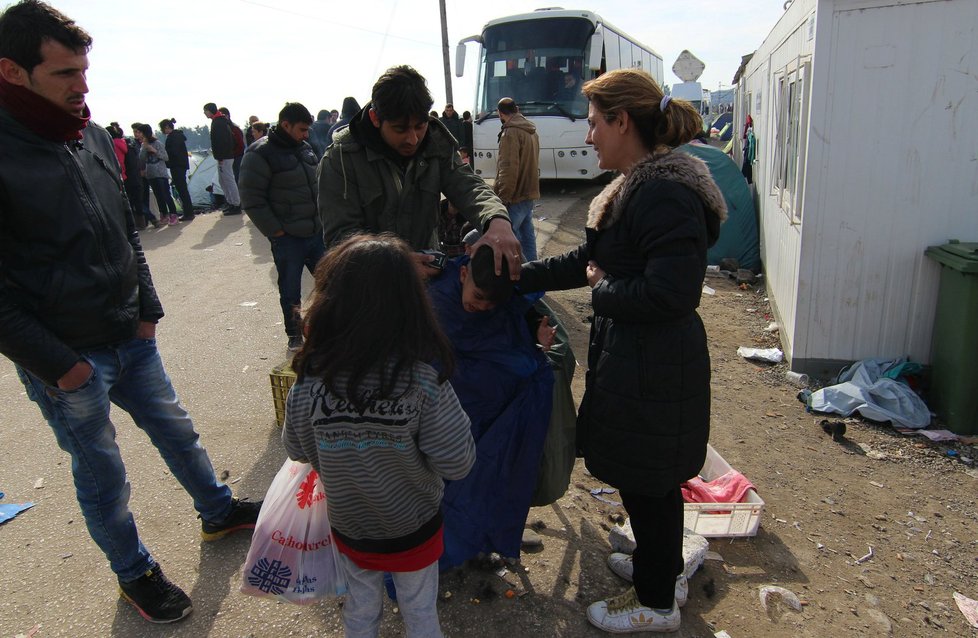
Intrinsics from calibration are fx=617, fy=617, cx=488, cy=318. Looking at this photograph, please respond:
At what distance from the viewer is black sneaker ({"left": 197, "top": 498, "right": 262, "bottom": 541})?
284cm

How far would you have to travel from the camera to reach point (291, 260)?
5.19 m

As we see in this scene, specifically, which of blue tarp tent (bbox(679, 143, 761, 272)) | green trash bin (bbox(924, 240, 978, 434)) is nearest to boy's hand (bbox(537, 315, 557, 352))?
green trash bin (bbox(924, 240, 978, 434))

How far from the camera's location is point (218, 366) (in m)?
5.05

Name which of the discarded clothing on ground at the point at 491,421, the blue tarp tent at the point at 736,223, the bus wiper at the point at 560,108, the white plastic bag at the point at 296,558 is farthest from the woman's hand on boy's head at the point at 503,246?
the bus wiper at the point at 560,108

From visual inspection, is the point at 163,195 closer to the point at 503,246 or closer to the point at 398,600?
the point at 503,246

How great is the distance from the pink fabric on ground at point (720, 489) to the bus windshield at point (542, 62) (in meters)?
9.78

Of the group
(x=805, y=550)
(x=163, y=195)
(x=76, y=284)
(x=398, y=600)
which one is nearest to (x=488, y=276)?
(x=398, y=600)

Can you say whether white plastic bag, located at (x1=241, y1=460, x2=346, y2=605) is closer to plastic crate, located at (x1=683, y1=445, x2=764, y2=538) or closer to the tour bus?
plastic crate, located at (x1=683, y1=445, x2=764, y2=538)

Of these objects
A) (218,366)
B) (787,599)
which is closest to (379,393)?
(787,599)

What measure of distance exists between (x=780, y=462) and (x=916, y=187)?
2143 mm

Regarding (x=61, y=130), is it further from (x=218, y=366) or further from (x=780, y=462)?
(x=780, y=462)

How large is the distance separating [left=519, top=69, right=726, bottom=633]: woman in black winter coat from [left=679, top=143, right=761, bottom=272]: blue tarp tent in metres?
6.63

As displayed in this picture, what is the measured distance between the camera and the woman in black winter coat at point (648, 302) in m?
1.81

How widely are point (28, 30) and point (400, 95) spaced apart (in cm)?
114
